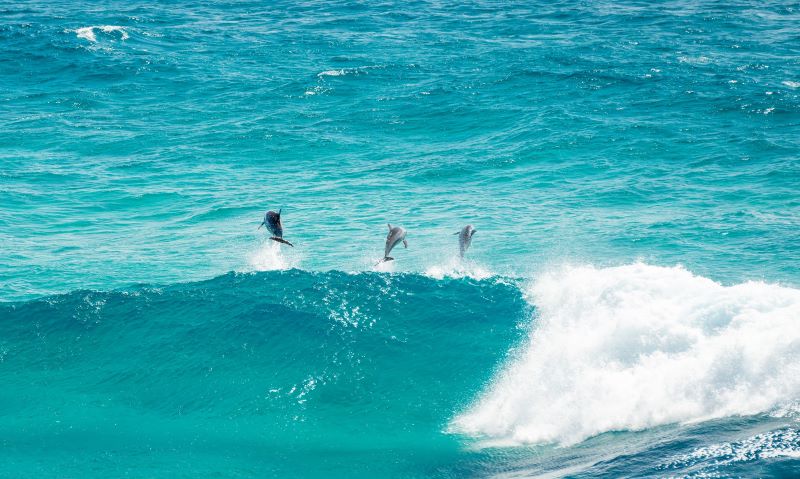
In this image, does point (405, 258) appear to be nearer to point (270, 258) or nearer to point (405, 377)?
point (270, 258)

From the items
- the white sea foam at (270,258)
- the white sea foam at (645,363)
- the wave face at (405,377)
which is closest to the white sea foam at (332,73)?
the white sea foam at (270,258)

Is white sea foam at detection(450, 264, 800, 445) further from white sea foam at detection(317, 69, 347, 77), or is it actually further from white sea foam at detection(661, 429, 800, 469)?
white sea foam at detection(317, 69, 347, 77)

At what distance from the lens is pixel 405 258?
35.3 m

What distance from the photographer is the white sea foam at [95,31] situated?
7688 centimetres

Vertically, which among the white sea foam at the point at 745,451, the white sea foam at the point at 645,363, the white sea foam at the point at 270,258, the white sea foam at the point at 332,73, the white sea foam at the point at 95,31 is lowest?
the white sea foam at the point at 745,451

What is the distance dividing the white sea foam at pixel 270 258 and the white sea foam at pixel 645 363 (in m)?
10.2

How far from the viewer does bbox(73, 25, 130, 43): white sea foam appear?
76875 millimetres

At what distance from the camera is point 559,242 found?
121 feet

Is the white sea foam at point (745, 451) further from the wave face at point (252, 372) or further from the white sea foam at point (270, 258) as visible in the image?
the white sea foam at point (270, 258)

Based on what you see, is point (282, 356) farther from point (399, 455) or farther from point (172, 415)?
point (399, 455)

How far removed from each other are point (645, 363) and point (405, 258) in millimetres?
12698

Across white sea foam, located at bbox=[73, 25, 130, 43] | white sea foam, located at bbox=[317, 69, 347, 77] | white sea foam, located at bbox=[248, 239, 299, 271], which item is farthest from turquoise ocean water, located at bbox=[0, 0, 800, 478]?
white sea foam, located at bbox=[73, 25, 130, 43]

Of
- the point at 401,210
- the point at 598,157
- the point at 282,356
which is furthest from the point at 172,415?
the point at 598,157

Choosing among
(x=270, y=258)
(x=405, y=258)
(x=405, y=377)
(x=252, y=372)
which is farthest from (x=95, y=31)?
(x=405, y=377)
